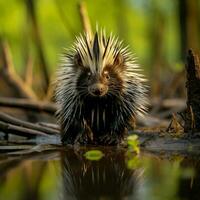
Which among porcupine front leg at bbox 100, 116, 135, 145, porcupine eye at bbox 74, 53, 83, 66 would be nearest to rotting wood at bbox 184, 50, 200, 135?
porcupine front leg at bbox 100, 116, 135, 145

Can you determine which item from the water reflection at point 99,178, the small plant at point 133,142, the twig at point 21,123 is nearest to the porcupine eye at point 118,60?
the water reflection at point 99,178

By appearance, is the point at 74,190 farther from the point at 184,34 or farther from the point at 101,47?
the point at 184,34

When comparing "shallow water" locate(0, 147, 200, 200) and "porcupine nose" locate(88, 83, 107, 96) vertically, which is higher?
"porcupine nose" locate(88, 83, 107, 96)

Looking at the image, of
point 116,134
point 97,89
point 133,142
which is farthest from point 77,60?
point 133,142

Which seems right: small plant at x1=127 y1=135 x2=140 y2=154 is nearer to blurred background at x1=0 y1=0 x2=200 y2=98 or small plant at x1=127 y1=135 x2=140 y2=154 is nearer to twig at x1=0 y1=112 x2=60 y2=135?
twig at x1=0 y1=112 x2=60 y2=135

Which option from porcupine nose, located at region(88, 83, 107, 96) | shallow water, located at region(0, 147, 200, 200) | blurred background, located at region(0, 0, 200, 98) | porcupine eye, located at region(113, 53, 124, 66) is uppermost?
blurred background, located at region(0, 0, 200, 98)

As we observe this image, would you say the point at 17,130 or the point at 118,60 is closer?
the point at 118,60

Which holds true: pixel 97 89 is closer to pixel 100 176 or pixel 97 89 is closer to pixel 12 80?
pixel 100 176
